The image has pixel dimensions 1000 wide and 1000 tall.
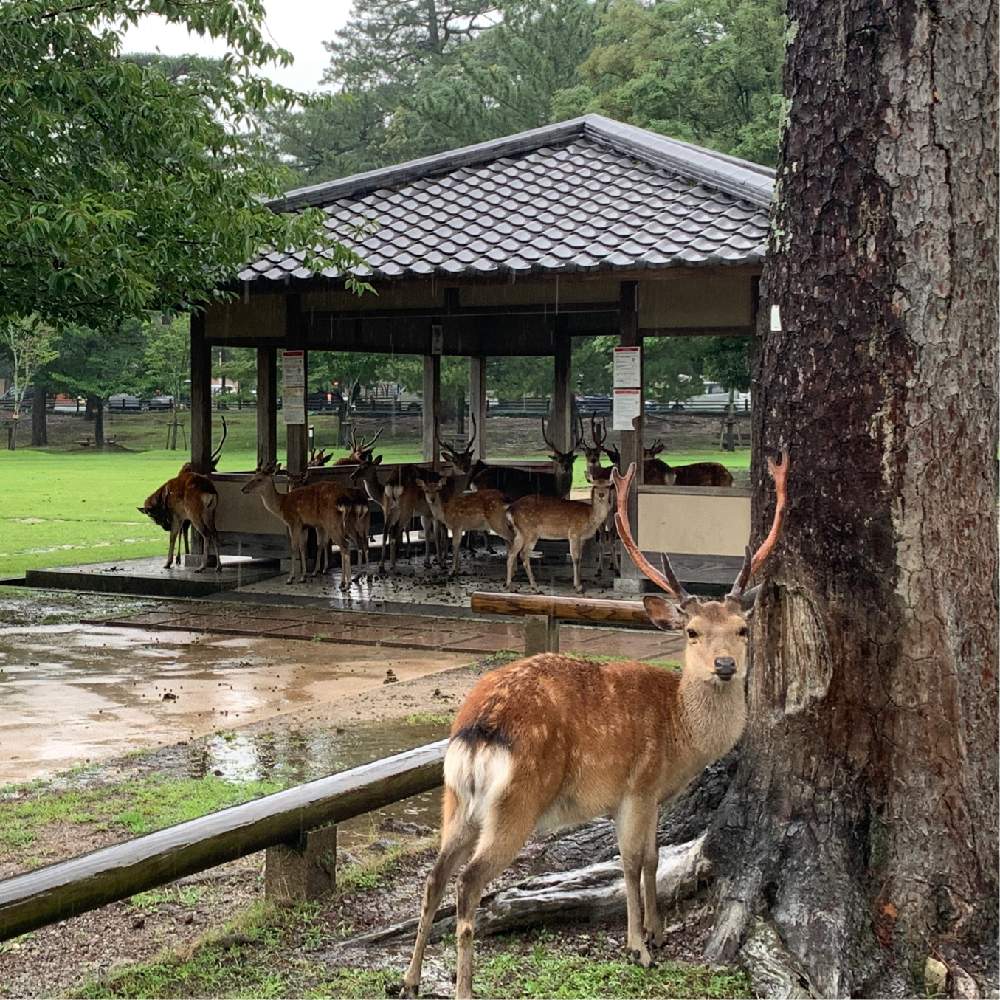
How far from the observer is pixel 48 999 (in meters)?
4.16

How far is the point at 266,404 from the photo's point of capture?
50.3ft

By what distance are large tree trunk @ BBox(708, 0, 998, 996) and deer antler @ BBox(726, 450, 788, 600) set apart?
9cm

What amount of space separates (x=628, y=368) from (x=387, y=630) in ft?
9.95

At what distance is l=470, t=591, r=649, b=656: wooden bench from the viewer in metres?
7.00

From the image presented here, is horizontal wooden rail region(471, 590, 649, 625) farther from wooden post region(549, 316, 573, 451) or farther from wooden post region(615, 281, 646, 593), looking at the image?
wooden post region(549, 316, 573, 451)

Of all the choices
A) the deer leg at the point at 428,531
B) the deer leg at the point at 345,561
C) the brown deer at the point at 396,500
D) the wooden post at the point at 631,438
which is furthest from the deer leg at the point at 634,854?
the deer leg at the point at 428,531

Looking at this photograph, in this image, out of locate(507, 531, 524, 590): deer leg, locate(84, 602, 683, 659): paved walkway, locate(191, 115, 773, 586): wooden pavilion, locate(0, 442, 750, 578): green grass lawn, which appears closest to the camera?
locate(84, 602, 683, 659): paved walkway

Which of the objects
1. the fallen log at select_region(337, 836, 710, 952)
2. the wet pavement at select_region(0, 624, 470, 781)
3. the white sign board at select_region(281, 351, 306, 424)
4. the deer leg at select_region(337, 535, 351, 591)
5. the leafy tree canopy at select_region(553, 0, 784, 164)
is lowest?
the wet pavement at select_region(0, 624, 470, 781)

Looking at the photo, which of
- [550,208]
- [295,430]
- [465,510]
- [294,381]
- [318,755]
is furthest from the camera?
[295,430]

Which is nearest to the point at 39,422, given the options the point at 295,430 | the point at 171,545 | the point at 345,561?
the point at 171,545

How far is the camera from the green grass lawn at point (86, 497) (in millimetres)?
16984

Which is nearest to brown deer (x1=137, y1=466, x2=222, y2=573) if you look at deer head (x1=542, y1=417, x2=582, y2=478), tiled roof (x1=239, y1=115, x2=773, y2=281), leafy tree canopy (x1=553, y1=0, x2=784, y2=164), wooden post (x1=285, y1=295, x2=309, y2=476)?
wooden post (x1=285, y1=295, x2=309, y2=476)

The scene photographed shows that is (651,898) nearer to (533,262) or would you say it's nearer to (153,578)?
(533,262)

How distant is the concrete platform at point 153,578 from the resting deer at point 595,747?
30.7 feet
